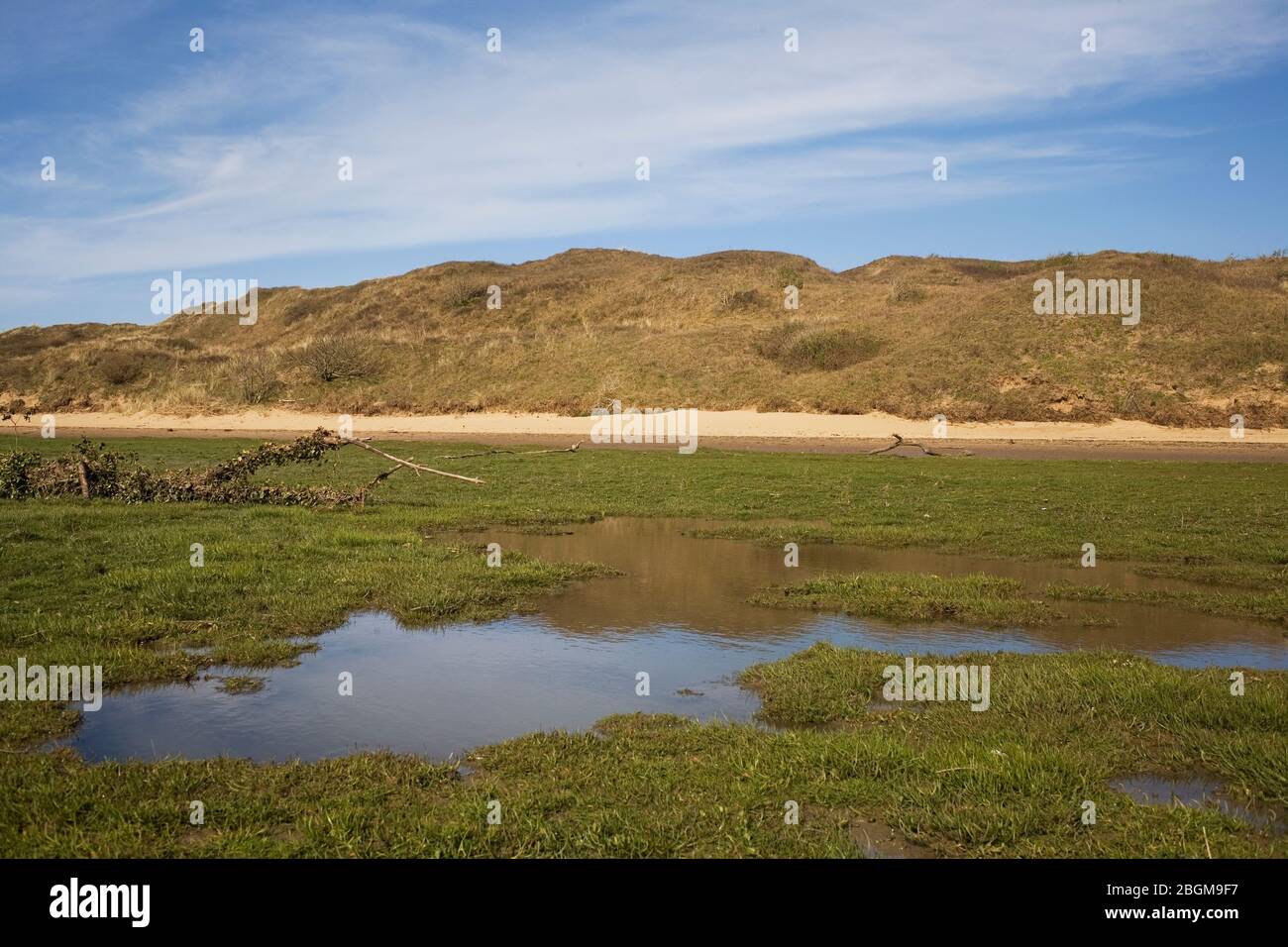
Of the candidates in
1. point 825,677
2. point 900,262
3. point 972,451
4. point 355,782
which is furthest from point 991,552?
point 900,262

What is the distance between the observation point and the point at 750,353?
59625 millimetres

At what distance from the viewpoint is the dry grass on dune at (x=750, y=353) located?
48125mm

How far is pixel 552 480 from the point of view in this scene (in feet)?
87.6

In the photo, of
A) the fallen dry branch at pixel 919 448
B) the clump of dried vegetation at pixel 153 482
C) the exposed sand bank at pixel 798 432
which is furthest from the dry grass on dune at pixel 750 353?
the clump of dried vegetation at pixel 153 482

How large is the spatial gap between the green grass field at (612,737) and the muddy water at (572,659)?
0.47m

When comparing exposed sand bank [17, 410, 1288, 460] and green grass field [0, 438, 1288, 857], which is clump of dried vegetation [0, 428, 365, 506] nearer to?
green grass field [0, 438, 1288, 857]

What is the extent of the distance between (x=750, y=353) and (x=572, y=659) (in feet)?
166

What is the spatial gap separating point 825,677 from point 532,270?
97.2 metres

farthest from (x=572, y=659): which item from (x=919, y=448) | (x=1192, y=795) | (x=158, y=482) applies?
(x=919, y=448)

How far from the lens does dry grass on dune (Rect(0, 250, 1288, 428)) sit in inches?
1895

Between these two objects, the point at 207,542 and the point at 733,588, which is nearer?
the point at 733,588

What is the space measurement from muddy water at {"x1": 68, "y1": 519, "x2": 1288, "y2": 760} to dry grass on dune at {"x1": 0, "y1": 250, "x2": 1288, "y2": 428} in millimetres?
35763
